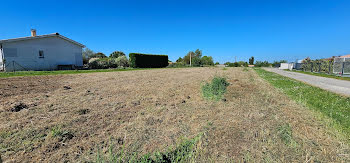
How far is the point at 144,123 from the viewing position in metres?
2.03

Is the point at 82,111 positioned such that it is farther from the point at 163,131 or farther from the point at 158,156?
the point at 158,156

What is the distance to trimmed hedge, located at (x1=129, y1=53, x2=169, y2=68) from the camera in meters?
20.7

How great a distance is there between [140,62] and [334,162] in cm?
2175

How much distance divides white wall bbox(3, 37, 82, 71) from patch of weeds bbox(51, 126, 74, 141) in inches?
628

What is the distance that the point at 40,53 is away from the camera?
45.5 ft

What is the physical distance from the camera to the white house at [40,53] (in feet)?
39.5

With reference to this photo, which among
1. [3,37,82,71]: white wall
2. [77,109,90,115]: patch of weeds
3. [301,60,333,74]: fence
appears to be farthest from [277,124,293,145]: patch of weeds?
[3,37,82,71]: white wall

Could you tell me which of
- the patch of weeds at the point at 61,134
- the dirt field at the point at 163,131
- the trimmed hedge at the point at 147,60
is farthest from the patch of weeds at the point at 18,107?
the trimmed hedge at the point at 147,60

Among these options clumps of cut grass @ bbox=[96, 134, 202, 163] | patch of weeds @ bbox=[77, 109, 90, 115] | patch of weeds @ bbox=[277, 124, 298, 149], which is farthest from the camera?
patch of weeds @ bbox=[77, 109, 90, 115]

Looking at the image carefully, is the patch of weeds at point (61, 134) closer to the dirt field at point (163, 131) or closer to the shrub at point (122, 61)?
the dirt field at point (163, 131)

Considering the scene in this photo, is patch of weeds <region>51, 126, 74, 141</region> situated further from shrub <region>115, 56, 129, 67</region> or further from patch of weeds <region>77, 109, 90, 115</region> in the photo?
shrub <region>115, 56, 129, 67</region>

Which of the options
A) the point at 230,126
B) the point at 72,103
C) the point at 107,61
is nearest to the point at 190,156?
the point at 230,126

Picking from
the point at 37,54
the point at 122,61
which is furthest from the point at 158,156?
the point at 122,61

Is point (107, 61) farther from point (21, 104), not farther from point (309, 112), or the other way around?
point (309, 112)
